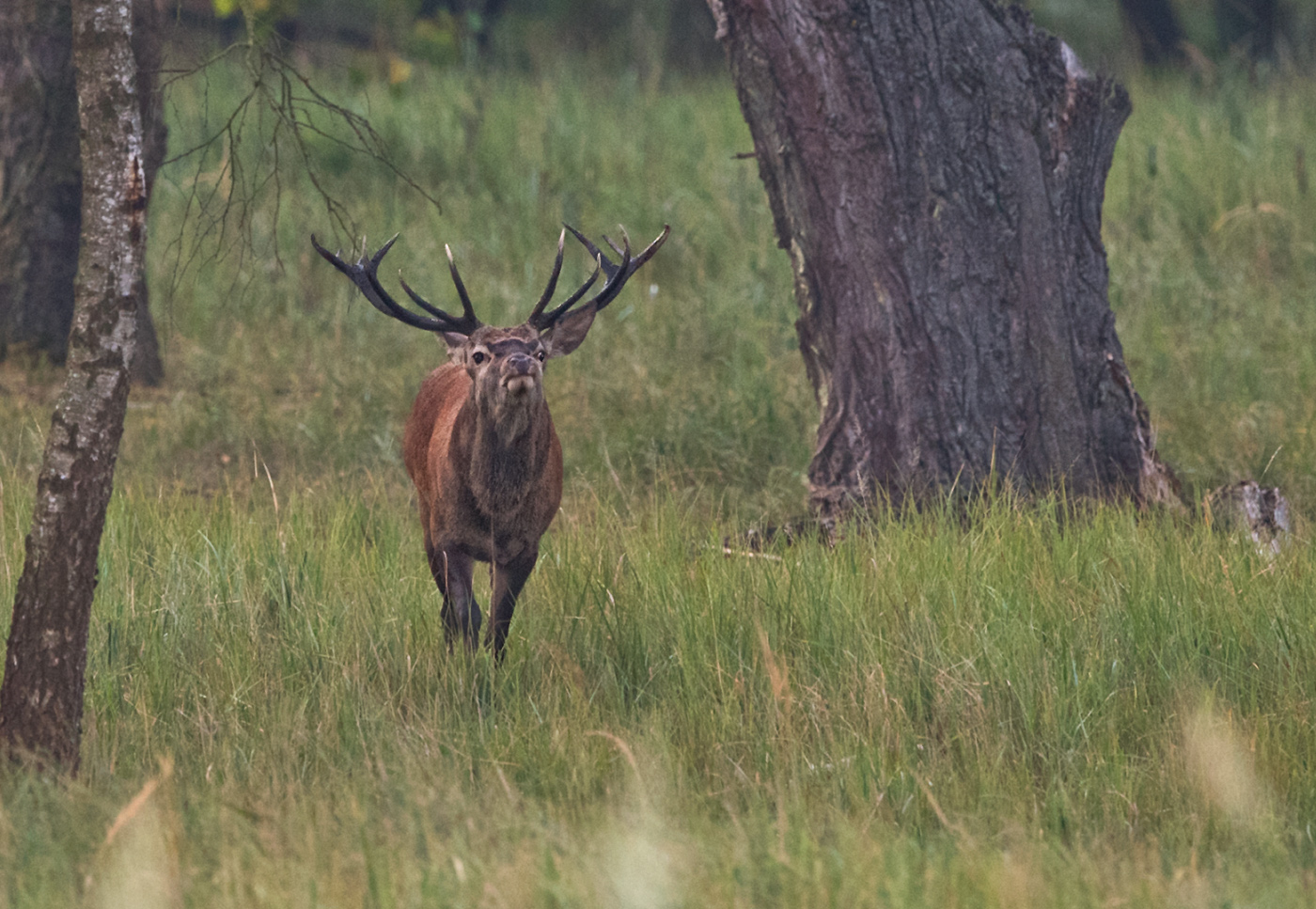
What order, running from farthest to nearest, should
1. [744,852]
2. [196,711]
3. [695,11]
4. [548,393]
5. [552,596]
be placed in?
[695,11], [548,393], [552,596], [196,711], [744,852]

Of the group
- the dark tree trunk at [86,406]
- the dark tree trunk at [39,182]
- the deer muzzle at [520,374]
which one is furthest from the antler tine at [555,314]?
the dark tree trunk at [39,182]

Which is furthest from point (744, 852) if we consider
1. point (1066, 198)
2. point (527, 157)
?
point (527, 157)

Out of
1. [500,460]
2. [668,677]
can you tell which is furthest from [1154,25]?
[668,677]

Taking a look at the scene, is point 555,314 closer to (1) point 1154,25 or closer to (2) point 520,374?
(2) point 520,374

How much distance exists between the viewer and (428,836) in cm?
325

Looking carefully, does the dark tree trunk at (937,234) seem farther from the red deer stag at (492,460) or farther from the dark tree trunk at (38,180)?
the dark tree trunk at (38,180)

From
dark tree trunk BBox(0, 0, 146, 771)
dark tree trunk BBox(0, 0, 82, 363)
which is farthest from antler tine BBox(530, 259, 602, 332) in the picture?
dark tree trunk BBox(0, 0, 82, 363)

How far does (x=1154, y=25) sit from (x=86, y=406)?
1854 centimetres

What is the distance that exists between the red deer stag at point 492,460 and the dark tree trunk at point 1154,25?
15375 millimetres

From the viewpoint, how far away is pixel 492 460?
5.07 meters

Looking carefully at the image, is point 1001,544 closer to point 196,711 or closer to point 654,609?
point 654,609

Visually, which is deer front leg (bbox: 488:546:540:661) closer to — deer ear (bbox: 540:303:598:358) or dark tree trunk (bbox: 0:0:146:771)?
deer ear (bbox: 540:303:598:358)

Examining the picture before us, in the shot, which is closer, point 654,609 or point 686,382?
point 654,609

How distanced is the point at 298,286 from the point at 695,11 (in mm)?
11511
